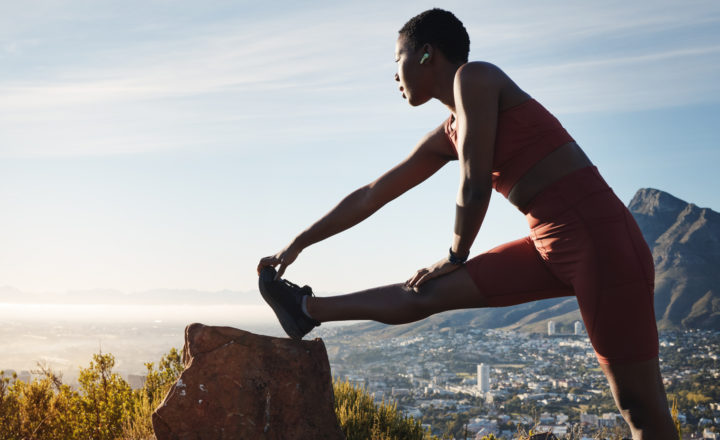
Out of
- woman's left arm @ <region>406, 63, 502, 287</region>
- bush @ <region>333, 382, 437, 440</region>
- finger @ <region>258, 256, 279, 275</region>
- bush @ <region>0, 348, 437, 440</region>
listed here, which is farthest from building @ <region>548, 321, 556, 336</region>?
woman's left arm @ <region>406, 63, 502, 287</region>

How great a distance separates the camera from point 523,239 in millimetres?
3021

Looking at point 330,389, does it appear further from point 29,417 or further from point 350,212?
point 29,417

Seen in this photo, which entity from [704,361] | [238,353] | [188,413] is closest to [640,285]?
[238,353]

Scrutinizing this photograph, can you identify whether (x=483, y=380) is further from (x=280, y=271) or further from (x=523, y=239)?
(x=523, y=239)

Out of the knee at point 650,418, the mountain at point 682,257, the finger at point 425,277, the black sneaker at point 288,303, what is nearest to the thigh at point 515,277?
the finger at point 425,277

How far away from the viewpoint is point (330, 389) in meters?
3.49

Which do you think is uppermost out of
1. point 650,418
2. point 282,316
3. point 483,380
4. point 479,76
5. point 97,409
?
point 479,76

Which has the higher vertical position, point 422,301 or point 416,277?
point 416,277

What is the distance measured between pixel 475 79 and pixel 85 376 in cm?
480

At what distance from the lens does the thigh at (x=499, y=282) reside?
9.59 feet

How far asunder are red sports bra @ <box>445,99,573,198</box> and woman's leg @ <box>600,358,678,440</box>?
2.87ft

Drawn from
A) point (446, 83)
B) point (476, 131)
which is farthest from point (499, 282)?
point (446, 83)

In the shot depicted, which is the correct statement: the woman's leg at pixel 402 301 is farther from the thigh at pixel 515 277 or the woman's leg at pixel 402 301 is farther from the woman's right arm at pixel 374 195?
the woman's right arm at pixel 374 195

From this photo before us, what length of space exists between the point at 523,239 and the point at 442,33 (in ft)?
3.21
